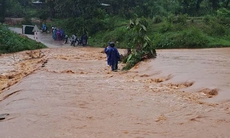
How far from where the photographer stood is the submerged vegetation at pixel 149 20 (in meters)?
24.4

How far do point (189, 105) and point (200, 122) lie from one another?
109cm

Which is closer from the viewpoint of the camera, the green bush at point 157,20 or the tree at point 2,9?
the green bush at point 157,20

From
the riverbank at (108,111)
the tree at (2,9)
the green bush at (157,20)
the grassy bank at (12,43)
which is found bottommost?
the riverbank at (108,111)

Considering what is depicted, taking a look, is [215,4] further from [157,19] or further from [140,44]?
[140,44]

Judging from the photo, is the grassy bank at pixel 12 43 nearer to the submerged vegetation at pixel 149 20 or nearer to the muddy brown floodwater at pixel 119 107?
the submerged vegetation at pixel 149 20

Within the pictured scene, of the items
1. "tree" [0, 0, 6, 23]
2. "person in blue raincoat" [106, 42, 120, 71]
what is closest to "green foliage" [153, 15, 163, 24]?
"person in blue raincoat" [106, 42, 120, 71]

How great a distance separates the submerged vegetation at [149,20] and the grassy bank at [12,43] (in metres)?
5.22

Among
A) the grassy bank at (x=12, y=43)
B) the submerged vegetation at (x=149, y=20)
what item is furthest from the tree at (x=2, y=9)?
the grassy bank at (x=12, y=43)

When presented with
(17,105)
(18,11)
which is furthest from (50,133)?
(18,11)

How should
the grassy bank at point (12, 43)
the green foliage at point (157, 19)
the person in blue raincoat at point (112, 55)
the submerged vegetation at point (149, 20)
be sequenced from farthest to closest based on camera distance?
the green foliage at point (157, 19)
the submerged vegetation at point (149, 20)
the grassy bank at point (12, 43)
the person in blue raincoat at point (112, 55)

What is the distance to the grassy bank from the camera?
74.0 ft

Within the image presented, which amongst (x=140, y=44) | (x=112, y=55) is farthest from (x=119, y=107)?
(x=140, y=44)

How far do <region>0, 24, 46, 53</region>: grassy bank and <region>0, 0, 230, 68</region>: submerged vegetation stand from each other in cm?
522

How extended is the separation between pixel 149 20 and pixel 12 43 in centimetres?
1140
